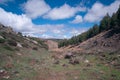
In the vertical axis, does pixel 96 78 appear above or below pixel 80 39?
below

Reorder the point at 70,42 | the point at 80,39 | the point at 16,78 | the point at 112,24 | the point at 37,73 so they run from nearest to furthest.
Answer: the point at 16,78
the point at 37,73
the point at 112,24
the point at 80,39
the point at 70,42

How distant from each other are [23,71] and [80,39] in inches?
3657

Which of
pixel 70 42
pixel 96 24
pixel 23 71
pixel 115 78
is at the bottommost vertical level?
pixel 115 78

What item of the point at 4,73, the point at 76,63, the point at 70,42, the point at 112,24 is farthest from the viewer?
the point at 70,42

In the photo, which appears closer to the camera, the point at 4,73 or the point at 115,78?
the point at 115,78

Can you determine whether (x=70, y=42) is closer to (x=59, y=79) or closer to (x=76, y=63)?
(x=76, y=63)

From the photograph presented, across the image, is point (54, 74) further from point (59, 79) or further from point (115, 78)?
point (115, 78)

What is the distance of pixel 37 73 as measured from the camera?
22172 mm

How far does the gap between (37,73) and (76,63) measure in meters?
10.4

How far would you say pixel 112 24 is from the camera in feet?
274

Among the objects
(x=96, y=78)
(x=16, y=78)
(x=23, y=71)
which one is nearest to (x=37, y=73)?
(x=23, y=71)

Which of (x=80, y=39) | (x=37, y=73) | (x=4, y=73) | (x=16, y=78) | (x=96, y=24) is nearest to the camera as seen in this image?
(x=16, y=78)

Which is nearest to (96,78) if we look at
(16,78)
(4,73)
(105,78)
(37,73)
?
(105,78)

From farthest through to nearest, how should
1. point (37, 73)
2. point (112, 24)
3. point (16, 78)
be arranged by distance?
1. point (112, 24)
2. point (37, 73)
3. point (16, 78)
